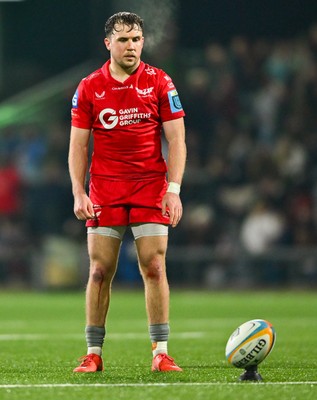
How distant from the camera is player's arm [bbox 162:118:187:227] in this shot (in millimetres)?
6508

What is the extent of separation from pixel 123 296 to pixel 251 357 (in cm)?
1095

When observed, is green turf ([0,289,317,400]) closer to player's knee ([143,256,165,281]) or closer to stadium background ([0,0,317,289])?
player's knee ([143,256,165,281])

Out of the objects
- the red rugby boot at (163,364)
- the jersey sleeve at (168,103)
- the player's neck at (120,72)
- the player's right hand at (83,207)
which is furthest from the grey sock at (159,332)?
the player's neck at (120,72)

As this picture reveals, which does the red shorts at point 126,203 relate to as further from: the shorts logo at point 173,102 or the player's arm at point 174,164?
the shorts logo at point 173,102

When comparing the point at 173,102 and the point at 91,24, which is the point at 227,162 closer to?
the point at 91,24

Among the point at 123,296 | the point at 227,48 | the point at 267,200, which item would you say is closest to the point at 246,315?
the point at 123,296

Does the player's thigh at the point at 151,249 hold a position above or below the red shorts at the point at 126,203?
below

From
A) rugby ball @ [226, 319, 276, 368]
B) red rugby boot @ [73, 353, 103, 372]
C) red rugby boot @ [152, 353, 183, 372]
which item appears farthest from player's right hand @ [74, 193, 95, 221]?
rugby ball @ [226, 319, 276, 368]

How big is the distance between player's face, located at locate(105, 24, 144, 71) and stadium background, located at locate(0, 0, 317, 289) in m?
11.2

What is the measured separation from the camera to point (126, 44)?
6570mm

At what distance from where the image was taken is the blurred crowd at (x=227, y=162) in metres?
18.1

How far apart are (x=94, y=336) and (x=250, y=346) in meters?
1.11

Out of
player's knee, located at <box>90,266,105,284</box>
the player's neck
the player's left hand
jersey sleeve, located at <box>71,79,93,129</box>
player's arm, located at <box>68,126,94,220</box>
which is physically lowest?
player's knee, located at <box>90,266,105,284</box>

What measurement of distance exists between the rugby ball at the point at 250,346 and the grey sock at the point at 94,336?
952 millimetres
